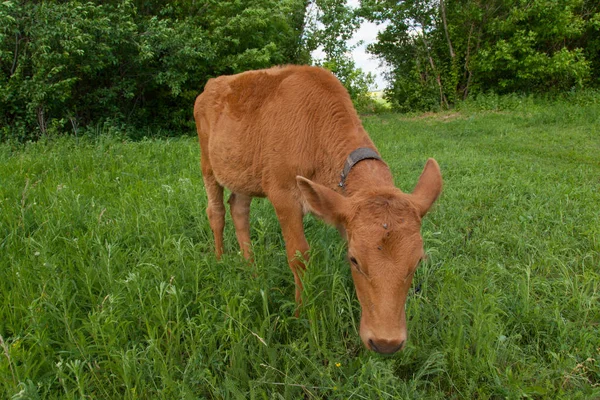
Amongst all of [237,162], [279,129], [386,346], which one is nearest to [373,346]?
[386,346]

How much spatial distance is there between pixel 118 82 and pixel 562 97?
1586cm

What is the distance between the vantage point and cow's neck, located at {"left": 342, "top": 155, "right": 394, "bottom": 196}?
8.25ft

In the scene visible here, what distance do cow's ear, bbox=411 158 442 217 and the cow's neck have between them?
195mm

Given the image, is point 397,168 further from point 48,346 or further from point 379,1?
point 379,1

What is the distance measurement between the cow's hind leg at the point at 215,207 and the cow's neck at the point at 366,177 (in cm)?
179

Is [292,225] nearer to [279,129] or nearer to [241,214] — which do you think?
[279,129]

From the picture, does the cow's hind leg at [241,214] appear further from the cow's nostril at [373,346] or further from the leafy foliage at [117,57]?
the leafy foliage at [117,57]

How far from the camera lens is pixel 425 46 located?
770 inches

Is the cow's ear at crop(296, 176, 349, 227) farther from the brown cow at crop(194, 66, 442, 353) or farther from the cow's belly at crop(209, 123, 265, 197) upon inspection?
the cow's belly at crop(209, 123, 265, 197)

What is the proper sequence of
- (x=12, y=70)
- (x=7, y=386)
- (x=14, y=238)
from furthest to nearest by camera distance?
(x=12, y=70)
(x=14, y=238)
(x=7, y=386)

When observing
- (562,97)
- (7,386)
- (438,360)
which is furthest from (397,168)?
(562,97)

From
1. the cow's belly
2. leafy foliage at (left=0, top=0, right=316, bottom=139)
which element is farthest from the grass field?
leafy foliage at (left=0, top=0, right=316, bottom=139)

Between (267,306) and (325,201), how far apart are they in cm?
75

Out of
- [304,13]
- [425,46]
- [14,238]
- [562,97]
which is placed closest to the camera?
[14,238]
